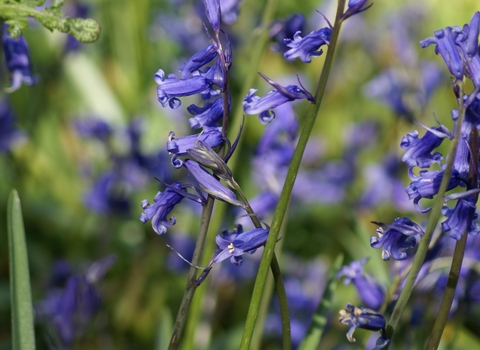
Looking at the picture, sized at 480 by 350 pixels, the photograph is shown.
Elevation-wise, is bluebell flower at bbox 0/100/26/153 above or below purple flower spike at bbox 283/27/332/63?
below

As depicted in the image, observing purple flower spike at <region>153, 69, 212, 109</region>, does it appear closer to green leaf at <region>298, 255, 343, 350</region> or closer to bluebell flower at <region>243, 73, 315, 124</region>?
bluebell flower at <region>243, 73, 315, 124</region>

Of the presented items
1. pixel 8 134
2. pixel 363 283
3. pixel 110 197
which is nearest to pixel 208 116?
pixel 363 283

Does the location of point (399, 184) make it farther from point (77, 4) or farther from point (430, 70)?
point (77, 4)

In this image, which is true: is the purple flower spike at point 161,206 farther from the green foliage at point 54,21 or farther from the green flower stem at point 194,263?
the green foliage at point 54,21

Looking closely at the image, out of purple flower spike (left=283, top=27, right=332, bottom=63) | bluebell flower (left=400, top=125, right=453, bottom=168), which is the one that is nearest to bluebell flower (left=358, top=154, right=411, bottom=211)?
bluebell flower (left=400, top=125, right=453, bottom=168)

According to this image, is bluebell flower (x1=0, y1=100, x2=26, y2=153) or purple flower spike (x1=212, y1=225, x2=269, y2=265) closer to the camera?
purple flower spike (x1=212, y1=225, x2=269, y2=265)

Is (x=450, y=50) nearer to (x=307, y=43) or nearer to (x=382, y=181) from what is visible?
(x=307, y=43)

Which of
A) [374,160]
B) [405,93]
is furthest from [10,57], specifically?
[374,160]
